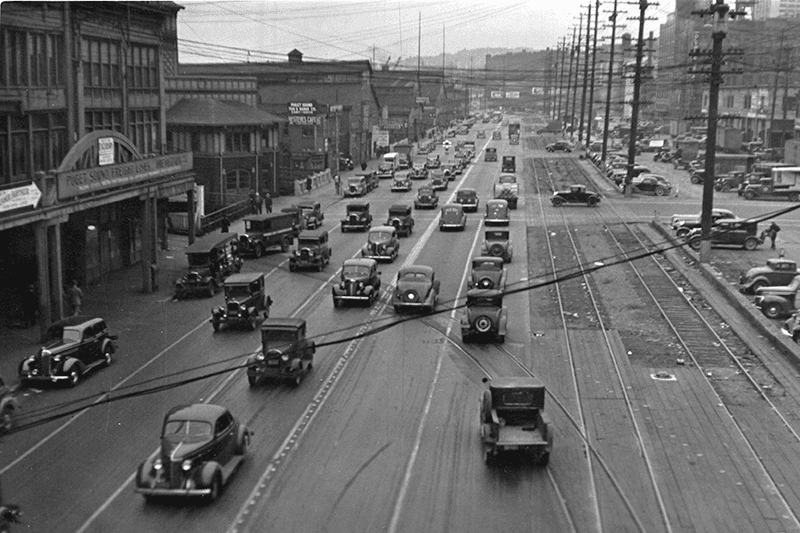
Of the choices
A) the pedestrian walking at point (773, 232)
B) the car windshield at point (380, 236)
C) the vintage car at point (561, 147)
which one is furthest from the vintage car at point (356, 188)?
the vintage car at point (561, 147)

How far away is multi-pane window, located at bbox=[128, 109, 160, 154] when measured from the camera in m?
45.2

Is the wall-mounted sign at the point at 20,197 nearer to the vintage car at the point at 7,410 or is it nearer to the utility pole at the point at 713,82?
the vintage car at the point at 7,410

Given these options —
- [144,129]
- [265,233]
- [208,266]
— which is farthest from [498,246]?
[144,129]

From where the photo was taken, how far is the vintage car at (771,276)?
39.5 meters

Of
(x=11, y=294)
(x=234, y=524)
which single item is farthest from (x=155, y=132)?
(x=234, y=524)

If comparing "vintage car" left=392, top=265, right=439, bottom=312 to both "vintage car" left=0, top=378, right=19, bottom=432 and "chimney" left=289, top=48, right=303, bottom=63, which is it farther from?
"chimney" left=289, top=48, right=303, bottom=63

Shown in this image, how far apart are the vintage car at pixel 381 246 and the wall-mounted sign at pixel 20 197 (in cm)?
1815

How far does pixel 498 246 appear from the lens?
46156 mm

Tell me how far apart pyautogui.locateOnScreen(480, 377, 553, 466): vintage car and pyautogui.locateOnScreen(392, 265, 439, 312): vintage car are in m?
12.9

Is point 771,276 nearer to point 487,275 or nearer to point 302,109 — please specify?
point 487,275

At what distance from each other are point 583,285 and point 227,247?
48.7 feet

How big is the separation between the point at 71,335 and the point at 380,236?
2087cm

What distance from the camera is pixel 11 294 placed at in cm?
3481

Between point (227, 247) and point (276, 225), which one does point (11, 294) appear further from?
point (276, 225)
